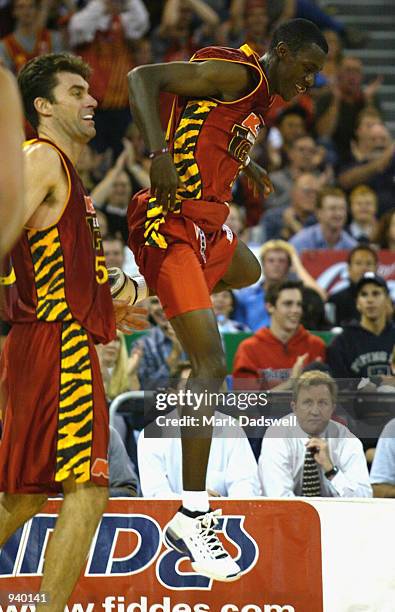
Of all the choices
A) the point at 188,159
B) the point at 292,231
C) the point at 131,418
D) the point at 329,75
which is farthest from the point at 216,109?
the point at 329,75

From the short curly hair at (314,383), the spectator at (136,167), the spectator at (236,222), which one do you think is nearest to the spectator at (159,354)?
the spectator at (236,222)

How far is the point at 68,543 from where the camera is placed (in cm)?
430

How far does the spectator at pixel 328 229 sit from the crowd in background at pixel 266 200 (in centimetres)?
1

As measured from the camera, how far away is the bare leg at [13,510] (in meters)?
4.49

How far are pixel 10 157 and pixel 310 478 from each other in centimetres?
360

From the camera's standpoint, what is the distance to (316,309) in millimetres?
8719

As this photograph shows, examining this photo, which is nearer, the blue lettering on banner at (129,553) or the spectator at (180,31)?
the blue lettering on banner at (129,553)

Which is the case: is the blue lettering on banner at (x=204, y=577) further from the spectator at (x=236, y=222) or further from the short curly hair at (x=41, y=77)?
the spectator at (x=236, y=222)

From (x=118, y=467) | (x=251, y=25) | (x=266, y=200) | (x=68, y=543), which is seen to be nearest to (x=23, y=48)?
(x=251, y=25)

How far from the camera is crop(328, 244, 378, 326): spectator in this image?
9258mm

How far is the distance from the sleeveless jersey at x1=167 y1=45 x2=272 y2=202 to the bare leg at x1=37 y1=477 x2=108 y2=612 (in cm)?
153

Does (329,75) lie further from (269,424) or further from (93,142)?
(269,424)

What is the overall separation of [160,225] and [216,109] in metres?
0.58

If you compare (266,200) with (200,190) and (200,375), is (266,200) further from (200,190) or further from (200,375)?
(200,375)
